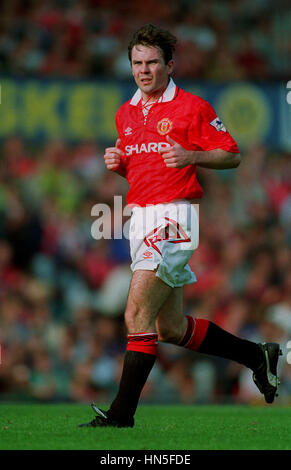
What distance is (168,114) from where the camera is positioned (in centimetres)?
607

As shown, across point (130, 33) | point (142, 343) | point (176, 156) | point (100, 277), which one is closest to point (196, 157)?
point (176, 156)

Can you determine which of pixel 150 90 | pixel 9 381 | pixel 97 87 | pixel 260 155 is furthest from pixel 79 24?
pixel 150 90

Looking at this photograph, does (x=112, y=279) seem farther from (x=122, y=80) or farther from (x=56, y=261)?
(x=122, y=80)

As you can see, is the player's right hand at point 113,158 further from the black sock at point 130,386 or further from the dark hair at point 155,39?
the black sock at point 130,386

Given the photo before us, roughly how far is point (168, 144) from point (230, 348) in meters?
1.53

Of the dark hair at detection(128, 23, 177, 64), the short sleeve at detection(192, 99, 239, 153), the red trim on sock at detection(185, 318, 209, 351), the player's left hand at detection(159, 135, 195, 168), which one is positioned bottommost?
the red trim on sock at detection(185, 318, 209, 351)

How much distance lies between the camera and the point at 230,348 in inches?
255

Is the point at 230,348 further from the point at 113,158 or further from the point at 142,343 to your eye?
the point at 113,158

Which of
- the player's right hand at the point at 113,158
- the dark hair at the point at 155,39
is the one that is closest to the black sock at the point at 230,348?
the player's right hand at the point at 113,158

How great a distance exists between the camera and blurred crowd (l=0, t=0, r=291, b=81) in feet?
46.4

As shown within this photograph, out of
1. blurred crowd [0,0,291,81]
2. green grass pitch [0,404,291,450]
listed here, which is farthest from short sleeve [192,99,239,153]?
blurred crowd [0,0,291,81]

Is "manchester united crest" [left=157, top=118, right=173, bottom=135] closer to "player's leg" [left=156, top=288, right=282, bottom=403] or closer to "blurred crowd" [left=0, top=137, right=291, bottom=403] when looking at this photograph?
"player's leg" [left=156, top=288, right=282, bottom=403]

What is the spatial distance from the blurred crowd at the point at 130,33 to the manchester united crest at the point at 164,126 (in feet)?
24.8

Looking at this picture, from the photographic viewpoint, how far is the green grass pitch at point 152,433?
4.98m
